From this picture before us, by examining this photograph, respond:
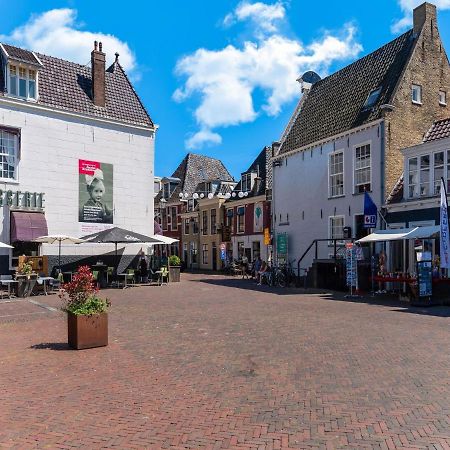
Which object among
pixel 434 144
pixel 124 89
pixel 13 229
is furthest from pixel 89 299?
pixel 124 89

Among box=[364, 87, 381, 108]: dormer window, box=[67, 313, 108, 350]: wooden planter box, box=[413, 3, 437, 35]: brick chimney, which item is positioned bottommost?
box=[67, 313, 108, 350]: wooden planter box

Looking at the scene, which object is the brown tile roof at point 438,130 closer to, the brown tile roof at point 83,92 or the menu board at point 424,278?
the menu board at point 424,278

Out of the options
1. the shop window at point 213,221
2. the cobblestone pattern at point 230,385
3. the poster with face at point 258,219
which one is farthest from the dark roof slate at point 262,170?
the cobblestone pattern at point 230,385

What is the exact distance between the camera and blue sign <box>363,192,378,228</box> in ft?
67.1

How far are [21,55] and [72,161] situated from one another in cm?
539

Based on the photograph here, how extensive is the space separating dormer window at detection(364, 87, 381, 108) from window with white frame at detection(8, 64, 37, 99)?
16.2 meters

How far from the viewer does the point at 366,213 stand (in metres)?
20.6

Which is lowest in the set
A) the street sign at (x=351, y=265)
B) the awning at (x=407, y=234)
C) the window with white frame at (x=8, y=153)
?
the street sign at (x=351, y=265)

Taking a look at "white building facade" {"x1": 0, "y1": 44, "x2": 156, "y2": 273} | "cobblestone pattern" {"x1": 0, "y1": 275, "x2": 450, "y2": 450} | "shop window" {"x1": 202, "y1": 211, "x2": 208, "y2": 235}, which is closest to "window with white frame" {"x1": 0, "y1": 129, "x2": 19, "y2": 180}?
"white building facade" {"x1": 0, "y1": 44, "x2": 156, "y2": 273}

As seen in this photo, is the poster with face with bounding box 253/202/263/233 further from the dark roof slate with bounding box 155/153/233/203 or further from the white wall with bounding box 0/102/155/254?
the white wall with bounding box 0/102/155/254

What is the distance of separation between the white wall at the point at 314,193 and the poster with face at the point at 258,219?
7.40 m

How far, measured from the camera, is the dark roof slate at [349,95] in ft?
74.6

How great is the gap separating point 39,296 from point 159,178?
3466cm

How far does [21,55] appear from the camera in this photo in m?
21.9
